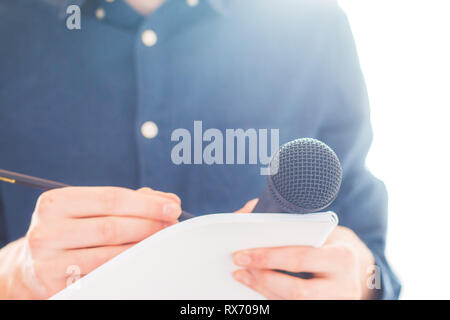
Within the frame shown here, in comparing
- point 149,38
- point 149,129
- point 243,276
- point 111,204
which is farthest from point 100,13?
point 243,276

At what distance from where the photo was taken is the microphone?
259 millimetres

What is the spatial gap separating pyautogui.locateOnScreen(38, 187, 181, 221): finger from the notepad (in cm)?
4

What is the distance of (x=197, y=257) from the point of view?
1.04 ft

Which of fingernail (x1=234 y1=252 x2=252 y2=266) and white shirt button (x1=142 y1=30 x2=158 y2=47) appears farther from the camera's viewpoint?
white shirt button (x1=142 y1=30 x2=158 y2=47)

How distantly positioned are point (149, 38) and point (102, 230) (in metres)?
0.30

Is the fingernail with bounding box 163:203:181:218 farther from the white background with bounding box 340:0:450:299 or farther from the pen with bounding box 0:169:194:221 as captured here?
the white background with bounding box 340:0:450:299

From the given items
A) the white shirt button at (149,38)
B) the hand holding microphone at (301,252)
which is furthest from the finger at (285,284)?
the white shirt button at (149,38)

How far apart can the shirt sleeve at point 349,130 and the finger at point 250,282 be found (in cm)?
26

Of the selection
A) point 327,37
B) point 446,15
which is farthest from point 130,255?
point 446,15

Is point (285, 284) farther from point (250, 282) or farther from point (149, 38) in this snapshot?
point (149, 38)

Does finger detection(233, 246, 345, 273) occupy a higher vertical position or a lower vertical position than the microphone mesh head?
lower

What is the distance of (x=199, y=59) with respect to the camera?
1.79 feet

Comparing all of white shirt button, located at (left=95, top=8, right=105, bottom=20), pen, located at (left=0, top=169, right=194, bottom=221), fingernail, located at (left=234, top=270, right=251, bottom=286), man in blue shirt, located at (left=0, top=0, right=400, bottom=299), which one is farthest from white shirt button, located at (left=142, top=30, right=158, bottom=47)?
fingernail, located at (left=234, top=270, right=251, bottom=286)

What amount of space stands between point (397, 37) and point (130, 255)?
596 millimetres
